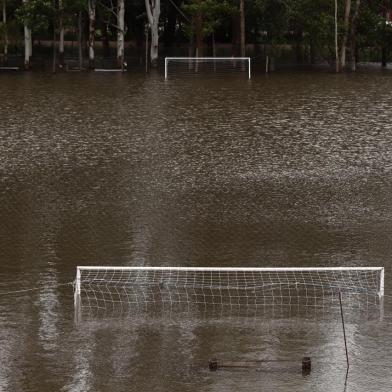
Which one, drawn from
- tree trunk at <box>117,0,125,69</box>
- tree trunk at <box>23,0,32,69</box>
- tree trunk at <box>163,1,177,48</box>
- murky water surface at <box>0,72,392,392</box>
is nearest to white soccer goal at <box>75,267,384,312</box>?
murky water surface at <box>0,72,392,392</box>

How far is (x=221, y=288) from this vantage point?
21.9m

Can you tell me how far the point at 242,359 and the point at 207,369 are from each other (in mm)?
758

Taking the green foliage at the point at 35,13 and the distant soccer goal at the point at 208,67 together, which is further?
the green foliage at the point at 35,13

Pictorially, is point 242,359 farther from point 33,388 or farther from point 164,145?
point 164,145

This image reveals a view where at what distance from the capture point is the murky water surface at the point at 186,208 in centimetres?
1772

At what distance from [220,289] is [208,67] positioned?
37806 millimetres

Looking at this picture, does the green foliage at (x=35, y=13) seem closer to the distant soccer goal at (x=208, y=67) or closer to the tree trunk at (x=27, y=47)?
the tree trunk at (x=27, y=47)

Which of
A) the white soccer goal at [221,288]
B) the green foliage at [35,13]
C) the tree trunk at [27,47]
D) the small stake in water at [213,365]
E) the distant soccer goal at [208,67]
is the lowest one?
the small stake in water at [213,365]

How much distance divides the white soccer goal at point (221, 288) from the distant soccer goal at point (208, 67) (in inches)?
1296

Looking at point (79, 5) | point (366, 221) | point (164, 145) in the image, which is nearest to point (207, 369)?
point (366, 221)

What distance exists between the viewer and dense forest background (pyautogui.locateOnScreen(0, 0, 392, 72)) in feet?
198

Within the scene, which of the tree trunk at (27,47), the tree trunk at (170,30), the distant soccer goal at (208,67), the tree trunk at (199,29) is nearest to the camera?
the distant soccer goal at (208,67)

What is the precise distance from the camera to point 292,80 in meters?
Result: 54.1

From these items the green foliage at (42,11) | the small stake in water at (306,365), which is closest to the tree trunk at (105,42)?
the green foliage at (42,11)
